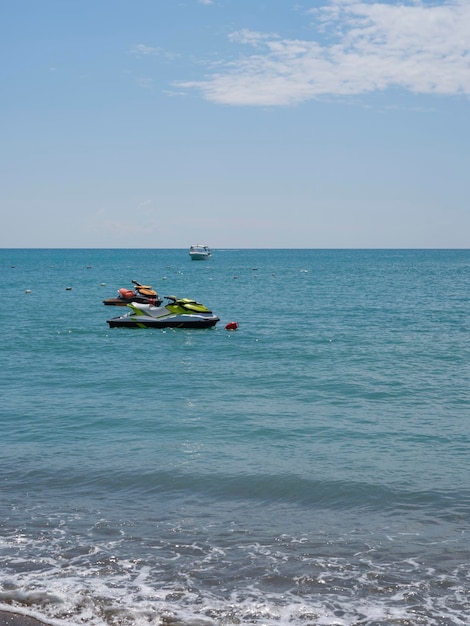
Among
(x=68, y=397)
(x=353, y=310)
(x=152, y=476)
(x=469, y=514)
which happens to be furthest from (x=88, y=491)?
(x=353, y=310)

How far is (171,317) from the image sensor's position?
41.2m

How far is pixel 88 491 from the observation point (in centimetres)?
1386

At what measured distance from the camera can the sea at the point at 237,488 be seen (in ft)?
31.2

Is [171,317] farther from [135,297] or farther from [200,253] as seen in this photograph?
[200,253]

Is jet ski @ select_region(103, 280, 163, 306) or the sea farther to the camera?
jet ski @ select_region(103, 280, 163, 306)

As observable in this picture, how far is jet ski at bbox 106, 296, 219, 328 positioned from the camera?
40844 millimetres

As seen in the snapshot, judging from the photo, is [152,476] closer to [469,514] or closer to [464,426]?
[469,514]

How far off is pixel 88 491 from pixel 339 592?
239 inches

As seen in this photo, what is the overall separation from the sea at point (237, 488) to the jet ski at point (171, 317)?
30.2ft

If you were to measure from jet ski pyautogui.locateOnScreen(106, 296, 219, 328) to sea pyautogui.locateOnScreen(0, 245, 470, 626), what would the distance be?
9.20 m

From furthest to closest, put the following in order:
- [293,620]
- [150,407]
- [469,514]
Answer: [150,407] < [469,514] < [293,620]

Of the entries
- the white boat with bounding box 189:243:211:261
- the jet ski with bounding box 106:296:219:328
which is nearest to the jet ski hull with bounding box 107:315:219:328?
the jet ski with bounding box 106:296:219:328

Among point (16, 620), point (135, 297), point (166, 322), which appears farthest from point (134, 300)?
point (16, 620)

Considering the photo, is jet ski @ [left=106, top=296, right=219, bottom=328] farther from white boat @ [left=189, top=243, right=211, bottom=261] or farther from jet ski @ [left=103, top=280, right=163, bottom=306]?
white boat @ [left=189, top=243, right=211, bottom=261]
